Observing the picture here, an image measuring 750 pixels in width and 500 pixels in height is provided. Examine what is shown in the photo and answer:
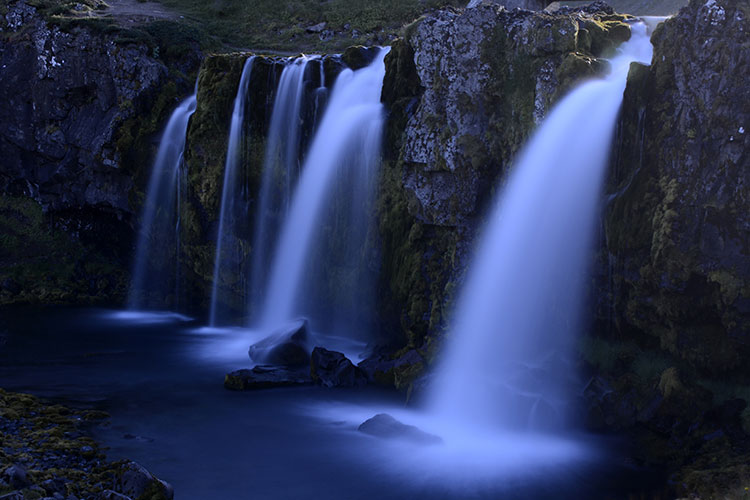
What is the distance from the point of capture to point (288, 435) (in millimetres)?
12867

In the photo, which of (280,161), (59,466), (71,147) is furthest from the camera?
(71,147)

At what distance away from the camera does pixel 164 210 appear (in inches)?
955

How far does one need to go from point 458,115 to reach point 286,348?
7.27 meters

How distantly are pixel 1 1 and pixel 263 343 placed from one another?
21.5 metres

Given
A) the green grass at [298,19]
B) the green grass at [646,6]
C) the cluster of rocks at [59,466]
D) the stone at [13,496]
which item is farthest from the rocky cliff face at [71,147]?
the green grass at [646,6]

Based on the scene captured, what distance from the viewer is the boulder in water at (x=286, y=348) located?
1720cm

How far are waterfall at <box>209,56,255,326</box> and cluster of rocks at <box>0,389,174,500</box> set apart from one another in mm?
9743

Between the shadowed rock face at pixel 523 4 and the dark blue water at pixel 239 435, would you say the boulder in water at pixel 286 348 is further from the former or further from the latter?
the shadowed rock face at pixel 523 4

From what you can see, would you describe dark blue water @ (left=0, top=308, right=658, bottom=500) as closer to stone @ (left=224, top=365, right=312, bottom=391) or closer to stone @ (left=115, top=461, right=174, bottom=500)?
stone @ (left=224, top=365, right=312, bottom=391)

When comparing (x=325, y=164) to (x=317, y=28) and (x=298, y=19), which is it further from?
(x=298, y=19)

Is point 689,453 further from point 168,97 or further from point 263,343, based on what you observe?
point 168,97

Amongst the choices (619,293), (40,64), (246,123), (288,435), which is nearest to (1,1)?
(40,64)

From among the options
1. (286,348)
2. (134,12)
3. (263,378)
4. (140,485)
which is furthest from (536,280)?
(134,12)

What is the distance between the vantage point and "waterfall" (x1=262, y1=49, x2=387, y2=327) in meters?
18.7
